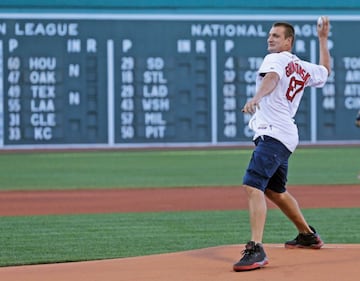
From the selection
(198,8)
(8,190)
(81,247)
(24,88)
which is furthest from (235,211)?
(198,8)

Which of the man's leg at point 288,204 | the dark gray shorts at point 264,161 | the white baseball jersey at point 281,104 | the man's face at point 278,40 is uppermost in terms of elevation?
the man's face at point 278,40

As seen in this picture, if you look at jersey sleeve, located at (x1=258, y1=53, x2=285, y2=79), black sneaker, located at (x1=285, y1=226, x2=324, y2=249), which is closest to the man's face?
jersey sleeve, located at (x1=258, y1=53, x2=285, y2=79)

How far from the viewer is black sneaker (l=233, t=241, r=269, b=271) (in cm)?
724

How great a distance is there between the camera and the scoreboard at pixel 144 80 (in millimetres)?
29359

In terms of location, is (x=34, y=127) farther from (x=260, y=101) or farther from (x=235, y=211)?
(x=260, y=101)

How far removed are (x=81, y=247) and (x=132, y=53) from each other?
20888 mm

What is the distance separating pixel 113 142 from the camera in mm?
30469

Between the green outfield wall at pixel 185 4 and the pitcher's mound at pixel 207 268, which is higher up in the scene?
the green outfield wall at pixel 185 4

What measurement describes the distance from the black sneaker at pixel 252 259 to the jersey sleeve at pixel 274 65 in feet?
3.93

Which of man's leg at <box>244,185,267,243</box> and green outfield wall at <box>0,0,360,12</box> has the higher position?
green outfield wall at <box>0,0,360,12</box>

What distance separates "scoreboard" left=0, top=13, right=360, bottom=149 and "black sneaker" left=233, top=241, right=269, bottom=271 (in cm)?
2230

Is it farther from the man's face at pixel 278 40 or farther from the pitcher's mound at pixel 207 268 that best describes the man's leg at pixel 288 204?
the man's face at pixel 278 40

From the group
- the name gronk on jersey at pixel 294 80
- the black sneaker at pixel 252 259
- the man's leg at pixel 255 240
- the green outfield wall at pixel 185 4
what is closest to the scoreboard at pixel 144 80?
the green outfield wall at pixel 185 4

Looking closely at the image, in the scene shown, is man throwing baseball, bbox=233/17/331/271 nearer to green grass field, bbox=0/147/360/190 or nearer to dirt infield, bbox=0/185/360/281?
dirt infield, bbox=0/185/360/281
